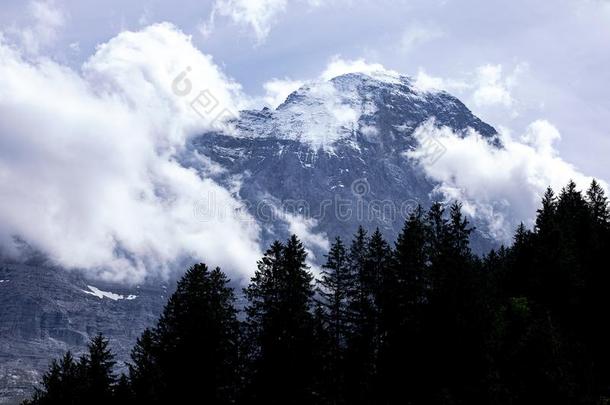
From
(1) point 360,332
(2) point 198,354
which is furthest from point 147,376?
(1) point 360,332

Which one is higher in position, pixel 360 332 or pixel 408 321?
pixel 360 332

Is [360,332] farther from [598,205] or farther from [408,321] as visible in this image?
[598,205]

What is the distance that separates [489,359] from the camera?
37.9m

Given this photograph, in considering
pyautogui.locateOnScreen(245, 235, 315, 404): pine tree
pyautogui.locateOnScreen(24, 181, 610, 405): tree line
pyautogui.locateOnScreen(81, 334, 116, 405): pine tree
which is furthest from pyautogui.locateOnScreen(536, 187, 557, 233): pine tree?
pyautogui.locateOnScreen(81, 334, 116, 405): pine tree

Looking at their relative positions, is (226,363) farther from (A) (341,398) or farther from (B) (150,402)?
(A) (341,398)

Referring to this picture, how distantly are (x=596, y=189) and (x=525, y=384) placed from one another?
51.1 meters

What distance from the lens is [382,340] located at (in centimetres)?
4819

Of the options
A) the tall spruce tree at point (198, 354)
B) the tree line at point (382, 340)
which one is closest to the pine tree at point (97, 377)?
the tree line at point (382, 340)

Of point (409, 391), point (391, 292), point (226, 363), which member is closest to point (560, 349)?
point (409, 391)

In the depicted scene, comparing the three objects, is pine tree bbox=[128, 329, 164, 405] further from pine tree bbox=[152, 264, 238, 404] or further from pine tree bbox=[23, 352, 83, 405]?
pine tree bbox=[23, 352, 83, 405]

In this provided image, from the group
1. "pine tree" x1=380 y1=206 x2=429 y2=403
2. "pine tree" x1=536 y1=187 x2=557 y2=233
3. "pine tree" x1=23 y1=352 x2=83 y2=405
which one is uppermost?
"pine tree" x1=536 y1=187 x2=557 y2=233

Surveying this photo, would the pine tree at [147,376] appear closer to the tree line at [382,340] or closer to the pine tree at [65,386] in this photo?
the tree line at [382,340]

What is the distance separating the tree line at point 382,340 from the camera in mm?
37000

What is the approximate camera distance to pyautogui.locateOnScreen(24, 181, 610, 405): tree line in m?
37.0
